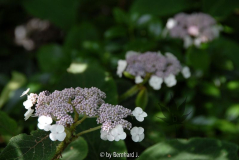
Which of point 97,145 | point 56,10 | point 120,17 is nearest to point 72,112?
point 97,145

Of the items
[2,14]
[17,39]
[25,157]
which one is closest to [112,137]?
[25,157]

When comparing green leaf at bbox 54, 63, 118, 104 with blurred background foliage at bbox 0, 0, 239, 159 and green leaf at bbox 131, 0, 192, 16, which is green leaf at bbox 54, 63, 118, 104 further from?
green leaf at bbox 131, 0, 192, 16

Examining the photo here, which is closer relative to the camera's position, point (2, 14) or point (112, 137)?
point (112, 137)

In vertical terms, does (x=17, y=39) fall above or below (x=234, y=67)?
above

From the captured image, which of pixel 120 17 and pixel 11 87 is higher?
pixel 120 17

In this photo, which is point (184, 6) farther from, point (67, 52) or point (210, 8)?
point (67, 52)

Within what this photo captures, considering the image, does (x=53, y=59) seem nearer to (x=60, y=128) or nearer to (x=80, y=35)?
(x=80, y=35)

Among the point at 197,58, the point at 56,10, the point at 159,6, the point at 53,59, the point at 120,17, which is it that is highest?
the point at 56,10

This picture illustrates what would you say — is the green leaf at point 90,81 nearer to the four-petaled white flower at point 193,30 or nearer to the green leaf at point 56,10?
the four-petaled white flower at point 193,30
